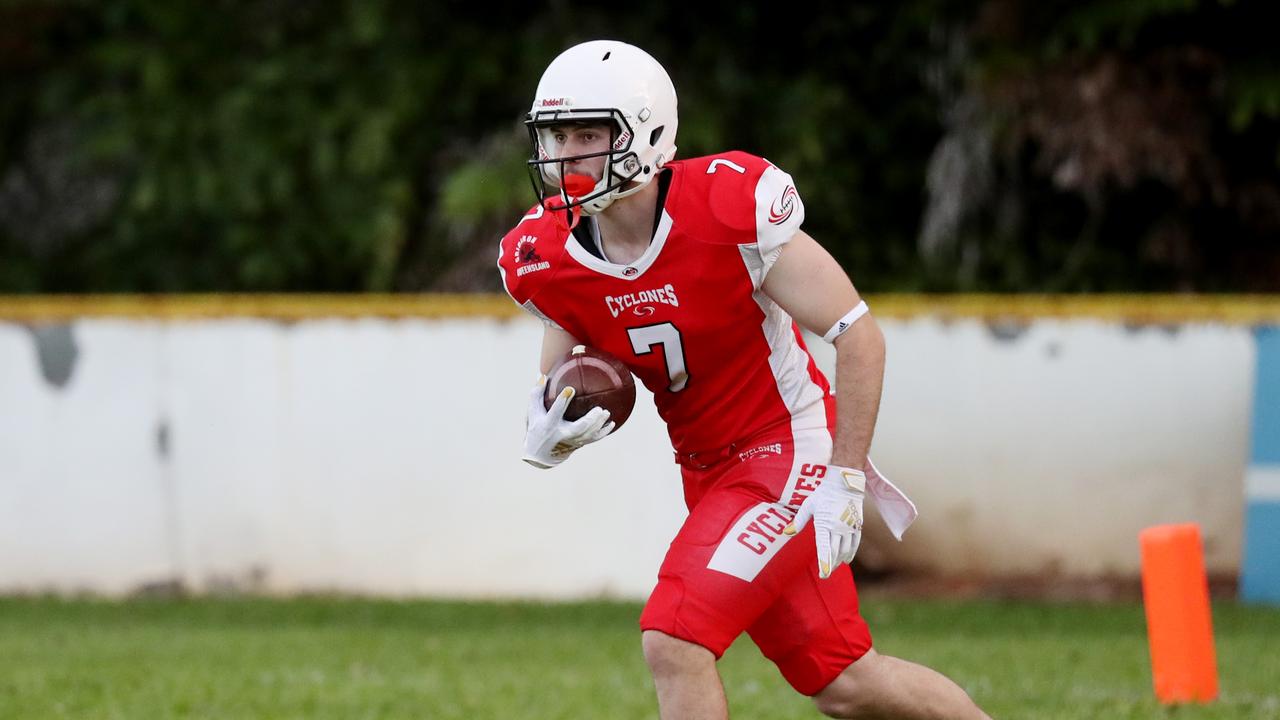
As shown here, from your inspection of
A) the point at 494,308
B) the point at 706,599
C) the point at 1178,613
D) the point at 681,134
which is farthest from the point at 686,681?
the point at 681,134

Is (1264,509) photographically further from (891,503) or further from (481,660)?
(891,503)

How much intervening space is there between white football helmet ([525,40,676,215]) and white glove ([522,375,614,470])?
475 mm

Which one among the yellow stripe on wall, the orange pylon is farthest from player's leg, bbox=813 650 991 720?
the yellow stripe on wall

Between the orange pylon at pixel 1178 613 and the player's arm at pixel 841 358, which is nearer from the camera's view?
the player's arm at pixel 841 358

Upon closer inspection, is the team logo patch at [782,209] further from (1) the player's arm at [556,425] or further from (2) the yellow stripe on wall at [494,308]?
(2) the yellow stripe on wall at [494,308]

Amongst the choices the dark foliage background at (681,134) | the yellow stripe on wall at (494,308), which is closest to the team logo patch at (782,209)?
the yellow stripe on wall at (494,308)

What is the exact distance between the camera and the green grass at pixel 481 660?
6219mm

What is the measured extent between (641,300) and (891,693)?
43.2 inches

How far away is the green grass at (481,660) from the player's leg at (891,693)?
1606 millimetres

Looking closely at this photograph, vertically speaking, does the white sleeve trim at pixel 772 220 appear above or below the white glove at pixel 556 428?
above

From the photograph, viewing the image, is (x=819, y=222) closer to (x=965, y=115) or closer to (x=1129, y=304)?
(x=965, y=115)

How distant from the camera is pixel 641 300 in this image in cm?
419

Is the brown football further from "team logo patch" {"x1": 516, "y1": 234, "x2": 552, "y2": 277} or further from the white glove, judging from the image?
"team logo patch" {"x1": 516, "y1": 234, "x2": 552, "y2": 277}

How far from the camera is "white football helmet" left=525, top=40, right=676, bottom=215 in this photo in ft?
13.5
